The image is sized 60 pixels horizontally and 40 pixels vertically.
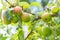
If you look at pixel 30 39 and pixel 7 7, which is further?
pixel 30 39

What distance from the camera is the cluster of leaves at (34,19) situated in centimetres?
69

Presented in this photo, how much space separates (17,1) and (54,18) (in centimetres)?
18

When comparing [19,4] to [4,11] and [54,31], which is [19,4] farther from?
[54,31]

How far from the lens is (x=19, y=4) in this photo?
711 mm

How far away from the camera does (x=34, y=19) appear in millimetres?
721

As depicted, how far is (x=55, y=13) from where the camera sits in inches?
28.8

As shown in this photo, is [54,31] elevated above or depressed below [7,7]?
below

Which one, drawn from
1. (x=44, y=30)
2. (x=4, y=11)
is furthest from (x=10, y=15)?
(x=44, y=30)

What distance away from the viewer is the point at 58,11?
0.74m

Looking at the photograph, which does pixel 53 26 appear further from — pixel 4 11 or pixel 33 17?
pixel 4 11

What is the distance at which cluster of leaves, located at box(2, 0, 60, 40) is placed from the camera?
686mm

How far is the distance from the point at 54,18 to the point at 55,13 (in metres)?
0.05

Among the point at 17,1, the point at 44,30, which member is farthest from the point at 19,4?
the point at 44,30

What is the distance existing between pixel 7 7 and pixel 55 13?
7.6 inches
